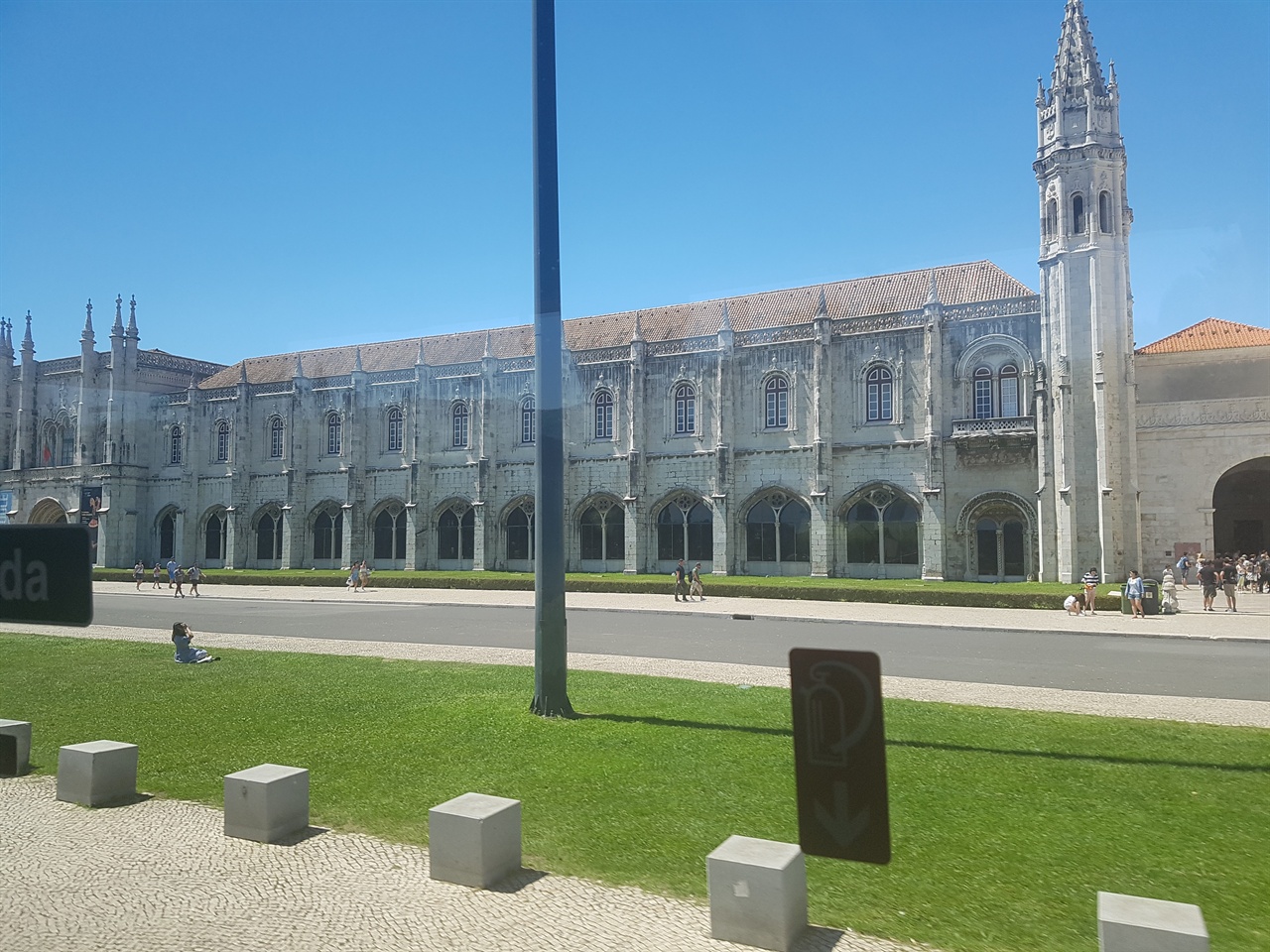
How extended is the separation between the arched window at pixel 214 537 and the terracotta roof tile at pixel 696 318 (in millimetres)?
8260

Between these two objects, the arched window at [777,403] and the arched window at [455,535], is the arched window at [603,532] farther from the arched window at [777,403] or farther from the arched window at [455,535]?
the arched window at [777,403]

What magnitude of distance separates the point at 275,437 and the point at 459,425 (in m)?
12.3

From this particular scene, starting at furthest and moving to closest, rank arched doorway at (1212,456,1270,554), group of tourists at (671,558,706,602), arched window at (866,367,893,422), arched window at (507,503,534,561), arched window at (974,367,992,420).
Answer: arched window at (507,503,534,561) → arched doorway at (1212,456,1270,554) → arched window at (866,367,893,422) → arched window at (974,367,992,420) → group of tourists at (671,558,706,602)

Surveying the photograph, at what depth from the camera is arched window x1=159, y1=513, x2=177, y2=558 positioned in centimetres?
5266

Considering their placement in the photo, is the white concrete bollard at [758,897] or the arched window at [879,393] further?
the arched window at [879,393]

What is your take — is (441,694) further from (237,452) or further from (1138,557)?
(237,452)

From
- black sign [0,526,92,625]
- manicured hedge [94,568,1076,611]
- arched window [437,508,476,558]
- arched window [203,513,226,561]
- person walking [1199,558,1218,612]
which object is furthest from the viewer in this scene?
arched window [203,513,226,561]

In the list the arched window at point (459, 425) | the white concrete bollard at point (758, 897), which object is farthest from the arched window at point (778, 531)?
Result: the white concrete bollard at point (758, 897)

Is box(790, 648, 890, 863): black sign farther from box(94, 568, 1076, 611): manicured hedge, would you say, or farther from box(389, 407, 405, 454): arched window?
box(389, 407, 405, 454): arched window

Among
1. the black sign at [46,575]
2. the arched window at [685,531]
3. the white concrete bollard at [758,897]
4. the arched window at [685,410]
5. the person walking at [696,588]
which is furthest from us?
the arched window at [685,410]

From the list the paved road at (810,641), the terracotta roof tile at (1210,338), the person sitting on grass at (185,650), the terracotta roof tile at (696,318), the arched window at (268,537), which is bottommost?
the paved road at (810,641)

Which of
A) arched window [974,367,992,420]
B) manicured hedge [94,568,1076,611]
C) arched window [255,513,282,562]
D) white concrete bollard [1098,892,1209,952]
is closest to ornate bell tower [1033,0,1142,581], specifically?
arched window [974,367,992,420]

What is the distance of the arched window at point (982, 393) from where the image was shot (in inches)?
1340

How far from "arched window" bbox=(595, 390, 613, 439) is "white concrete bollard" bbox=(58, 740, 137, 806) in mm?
34296
